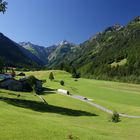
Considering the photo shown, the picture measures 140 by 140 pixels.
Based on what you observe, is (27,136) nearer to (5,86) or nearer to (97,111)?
(97,111)

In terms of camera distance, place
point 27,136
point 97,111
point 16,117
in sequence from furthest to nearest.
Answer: point 97,111, point 16,117, point 27,136

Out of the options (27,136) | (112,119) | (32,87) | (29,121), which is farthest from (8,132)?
(32,87)

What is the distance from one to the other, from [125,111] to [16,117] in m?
50.3

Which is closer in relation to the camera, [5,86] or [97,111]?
[97,111]

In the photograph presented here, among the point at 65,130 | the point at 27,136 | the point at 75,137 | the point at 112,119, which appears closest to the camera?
the point at 27,136

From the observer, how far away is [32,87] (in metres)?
117

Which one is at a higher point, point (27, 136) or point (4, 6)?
point (4, 6)

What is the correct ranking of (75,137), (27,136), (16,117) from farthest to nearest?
(16,117) < (75,137) < (27,136)

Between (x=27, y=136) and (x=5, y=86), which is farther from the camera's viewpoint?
(x=5, y=86)

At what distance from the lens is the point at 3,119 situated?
99.5 feet

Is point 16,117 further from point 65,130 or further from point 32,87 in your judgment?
point 32,87

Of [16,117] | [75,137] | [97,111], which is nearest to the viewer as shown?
[75,137]

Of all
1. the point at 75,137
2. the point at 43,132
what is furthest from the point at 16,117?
the point at 75,137

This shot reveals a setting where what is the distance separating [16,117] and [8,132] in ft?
22.2
